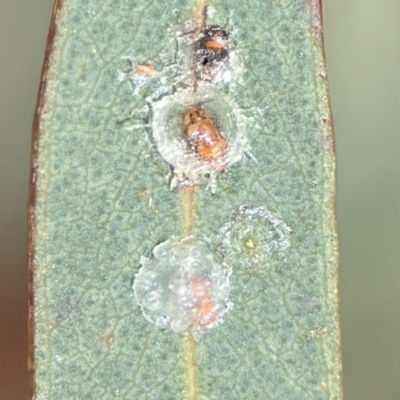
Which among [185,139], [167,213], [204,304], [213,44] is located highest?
[213,44]

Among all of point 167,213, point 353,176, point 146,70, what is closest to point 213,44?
point 146,70

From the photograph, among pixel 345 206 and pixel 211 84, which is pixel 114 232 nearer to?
pixel 211 84

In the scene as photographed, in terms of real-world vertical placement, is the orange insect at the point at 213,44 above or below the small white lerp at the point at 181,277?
above

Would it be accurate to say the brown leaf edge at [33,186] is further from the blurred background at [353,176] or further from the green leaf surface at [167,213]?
the blurred background at [353,176]

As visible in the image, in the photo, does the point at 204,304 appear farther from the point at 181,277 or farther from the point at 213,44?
the point at 213,44

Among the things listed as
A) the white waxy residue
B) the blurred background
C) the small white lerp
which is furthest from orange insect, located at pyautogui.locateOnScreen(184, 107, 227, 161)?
the blurred background

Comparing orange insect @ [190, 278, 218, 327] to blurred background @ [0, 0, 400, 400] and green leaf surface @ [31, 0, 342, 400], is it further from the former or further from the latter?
blurred background @ [0, 0, 400, 400]

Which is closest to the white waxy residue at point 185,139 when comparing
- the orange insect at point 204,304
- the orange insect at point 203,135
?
the orange insect at point 203,135
